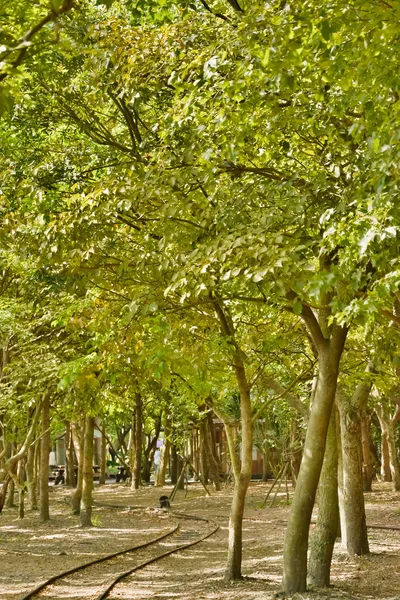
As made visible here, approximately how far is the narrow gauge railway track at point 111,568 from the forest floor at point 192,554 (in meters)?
0.26

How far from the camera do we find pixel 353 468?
16.3m

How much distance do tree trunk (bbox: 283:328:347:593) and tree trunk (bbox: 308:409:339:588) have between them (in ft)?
4.38

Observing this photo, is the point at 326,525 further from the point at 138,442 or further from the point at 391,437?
the point at 138,442

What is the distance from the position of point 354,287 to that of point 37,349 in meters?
11.8

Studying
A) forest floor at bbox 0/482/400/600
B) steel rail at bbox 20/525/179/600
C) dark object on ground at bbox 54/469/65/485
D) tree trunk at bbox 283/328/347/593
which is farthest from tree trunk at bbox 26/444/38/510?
dark object on ground at bbox 54/469/65/485

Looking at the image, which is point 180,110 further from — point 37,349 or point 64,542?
point 64,542

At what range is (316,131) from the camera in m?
10.5

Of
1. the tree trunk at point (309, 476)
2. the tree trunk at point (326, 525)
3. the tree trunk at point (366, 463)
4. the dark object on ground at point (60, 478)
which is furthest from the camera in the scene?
the dark object on ground at point (60, 478)

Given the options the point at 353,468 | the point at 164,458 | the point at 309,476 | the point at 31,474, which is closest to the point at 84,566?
the point at 353,468

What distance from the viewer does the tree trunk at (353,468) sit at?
16094mm

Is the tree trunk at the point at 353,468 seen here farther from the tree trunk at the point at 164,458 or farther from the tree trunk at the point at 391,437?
the tree trunk at the point at 164,458

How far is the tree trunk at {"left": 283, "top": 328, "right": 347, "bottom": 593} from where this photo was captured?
11.7 metres

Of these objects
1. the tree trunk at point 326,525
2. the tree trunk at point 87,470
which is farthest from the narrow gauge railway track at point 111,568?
the tree trunk at point 326,525

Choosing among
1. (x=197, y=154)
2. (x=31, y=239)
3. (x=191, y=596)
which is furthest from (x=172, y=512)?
(x=197, y=154)
